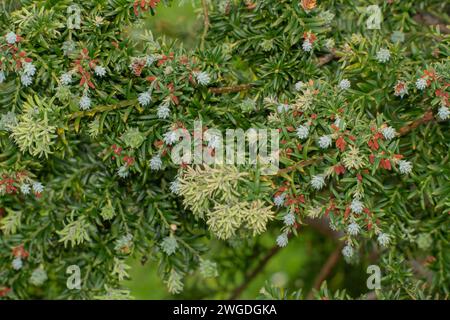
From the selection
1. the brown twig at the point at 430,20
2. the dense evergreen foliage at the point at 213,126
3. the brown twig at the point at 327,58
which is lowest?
the dense evergreen foliage at the point at 213,126

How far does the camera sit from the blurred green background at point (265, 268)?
2473 mm

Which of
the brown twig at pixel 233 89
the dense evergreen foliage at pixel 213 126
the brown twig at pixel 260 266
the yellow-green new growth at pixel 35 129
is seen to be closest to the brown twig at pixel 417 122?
the dense evergreen foliage at pixel 213 126

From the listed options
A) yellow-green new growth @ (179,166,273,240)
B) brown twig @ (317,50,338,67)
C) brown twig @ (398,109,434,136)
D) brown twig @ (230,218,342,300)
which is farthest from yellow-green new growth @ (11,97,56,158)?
brown twig @ (230,218,342,300)

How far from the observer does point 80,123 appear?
4.90ft

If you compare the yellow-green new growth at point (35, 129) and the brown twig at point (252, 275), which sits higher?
the yellow-green new growth at point (35, 129)

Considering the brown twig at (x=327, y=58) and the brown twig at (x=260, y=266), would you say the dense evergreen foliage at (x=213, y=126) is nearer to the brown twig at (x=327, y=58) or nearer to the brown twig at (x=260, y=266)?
the brown twig at (x=327, y=58)

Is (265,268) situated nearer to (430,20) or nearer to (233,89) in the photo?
(430,20)

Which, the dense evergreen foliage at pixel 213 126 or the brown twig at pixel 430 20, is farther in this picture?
the brown twig at pixel 430 20

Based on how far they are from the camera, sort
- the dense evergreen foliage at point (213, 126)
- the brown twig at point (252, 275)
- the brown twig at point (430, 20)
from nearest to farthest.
→ the dense evergreen foliage at point (213, 126)
the brown twig at point (430, 20)
the brown twig at point (252, 275)

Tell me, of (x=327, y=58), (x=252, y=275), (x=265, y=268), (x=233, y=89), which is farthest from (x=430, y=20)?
(x=265, y=268)

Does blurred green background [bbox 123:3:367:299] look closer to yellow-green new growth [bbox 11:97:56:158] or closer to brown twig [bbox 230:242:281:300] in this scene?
brown twig [bbox 230:242:281:300]

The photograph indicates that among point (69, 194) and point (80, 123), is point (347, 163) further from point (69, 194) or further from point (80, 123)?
point (69, 194)

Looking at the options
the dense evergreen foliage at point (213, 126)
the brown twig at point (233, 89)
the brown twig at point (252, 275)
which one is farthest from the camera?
the brown twig at point (252, 275)
